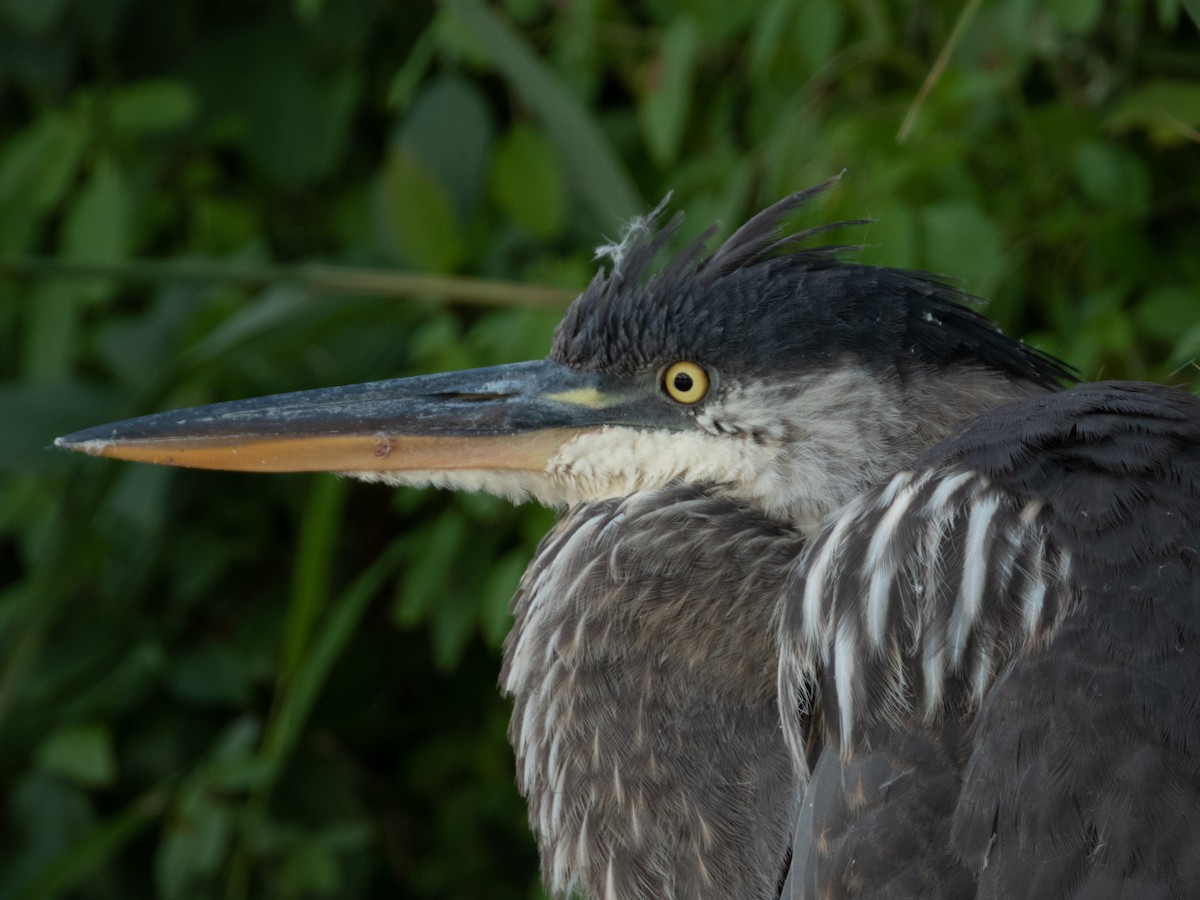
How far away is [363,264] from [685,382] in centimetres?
119

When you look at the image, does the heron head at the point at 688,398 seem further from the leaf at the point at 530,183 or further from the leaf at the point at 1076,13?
the leaf at the point at 530,183

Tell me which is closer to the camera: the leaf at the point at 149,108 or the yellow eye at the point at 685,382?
the yellow eye at the point at 685,382

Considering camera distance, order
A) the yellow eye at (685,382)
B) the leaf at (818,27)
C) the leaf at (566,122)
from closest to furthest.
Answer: the yellow eye at (685,382) → the leaf at (566,122) → the leaf at (818,27)

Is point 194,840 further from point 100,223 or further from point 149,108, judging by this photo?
point 149,108

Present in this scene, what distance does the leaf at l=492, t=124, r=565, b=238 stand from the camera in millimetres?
2539

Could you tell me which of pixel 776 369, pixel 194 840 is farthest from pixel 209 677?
pixel 776 369

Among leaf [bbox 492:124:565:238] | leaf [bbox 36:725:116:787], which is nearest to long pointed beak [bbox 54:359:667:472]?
leaf [bbox 492:124:565:238]

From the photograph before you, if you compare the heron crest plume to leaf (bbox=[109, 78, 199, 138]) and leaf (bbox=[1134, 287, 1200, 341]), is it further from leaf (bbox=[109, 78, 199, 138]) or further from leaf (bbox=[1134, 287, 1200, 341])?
leaf (bbox=[109, 78, 199, 138])

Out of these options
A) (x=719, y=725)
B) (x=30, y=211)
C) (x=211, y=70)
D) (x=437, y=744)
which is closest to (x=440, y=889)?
(x=437, y=744)

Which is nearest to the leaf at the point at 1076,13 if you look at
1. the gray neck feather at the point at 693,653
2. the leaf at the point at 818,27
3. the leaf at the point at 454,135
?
the leaf at the point at 818,27

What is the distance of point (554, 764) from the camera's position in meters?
1.40

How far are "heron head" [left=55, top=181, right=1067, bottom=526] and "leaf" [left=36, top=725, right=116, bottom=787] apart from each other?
4.13 ft

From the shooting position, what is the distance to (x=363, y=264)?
253 cm

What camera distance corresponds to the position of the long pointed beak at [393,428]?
1.53 meters
